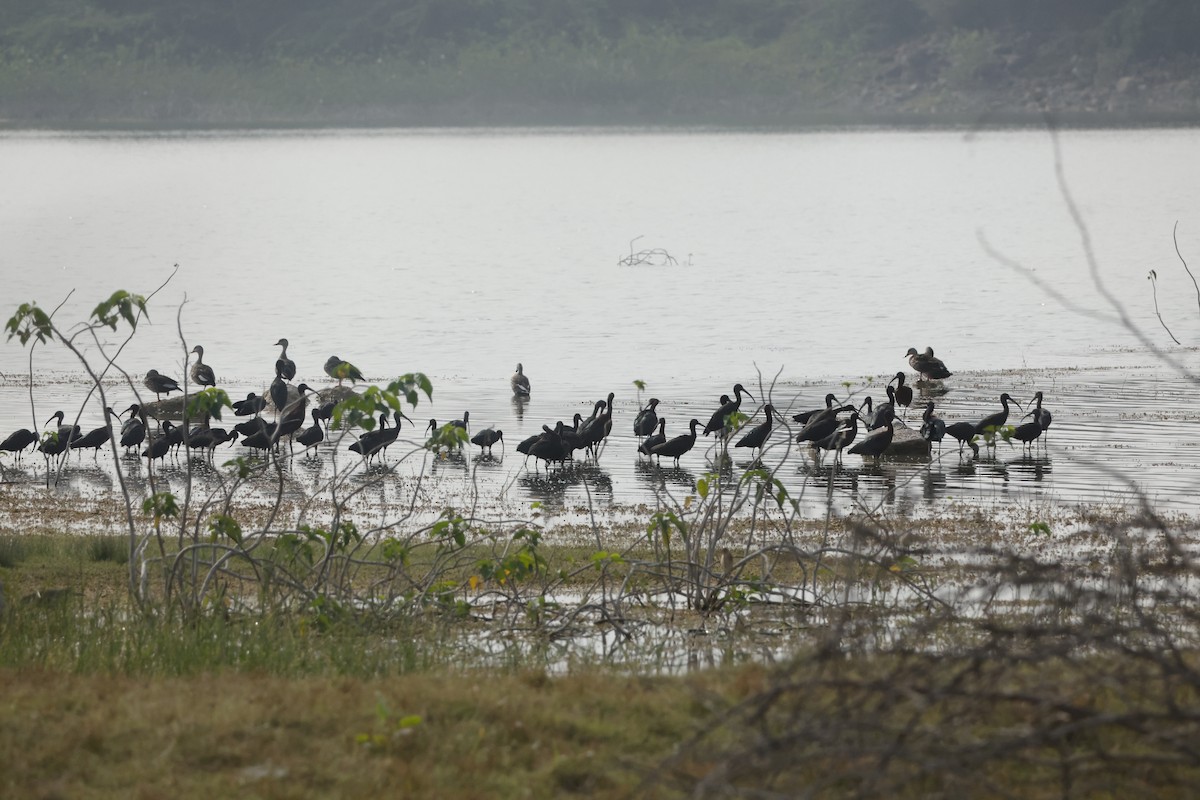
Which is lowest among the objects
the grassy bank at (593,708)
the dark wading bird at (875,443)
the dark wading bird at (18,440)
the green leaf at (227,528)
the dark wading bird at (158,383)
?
the grassy bank at (593,708)

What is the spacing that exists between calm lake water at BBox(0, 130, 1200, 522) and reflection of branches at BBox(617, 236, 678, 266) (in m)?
0.55

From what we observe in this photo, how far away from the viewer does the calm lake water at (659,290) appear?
21.5 m

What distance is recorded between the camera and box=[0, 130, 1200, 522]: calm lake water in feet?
70.4

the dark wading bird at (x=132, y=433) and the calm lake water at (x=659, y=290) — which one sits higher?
the calm lake water at (x=659, y=290)

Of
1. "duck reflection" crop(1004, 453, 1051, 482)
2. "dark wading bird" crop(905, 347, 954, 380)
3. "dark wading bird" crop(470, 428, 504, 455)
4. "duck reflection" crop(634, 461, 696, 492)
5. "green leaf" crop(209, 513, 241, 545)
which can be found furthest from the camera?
"dark wading bird" crop(905, 347, 954, 380)

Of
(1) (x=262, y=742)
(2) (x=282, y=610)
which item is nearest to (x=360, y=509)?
(2) (x=282, y=610)

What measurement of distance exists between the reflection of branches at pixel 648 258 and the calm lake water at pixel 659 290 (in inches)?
21.7

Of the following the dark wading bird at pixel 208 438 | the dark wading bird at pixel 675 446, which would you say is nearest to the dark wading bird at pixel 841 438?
the dark wading bird at pixel 675 446

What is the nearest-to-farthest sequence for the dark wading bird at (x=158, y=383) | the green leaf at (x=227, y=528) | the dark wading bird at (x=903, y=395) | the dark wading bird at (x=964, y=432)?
the green leaf at (x=227, y=528) → the dark wading bird at (x=964, y=432) → the dark wading bird at (x=903, y=395) → the dark wading bird at (x=158, y=383)

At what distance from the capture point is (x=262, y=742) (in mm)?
8078

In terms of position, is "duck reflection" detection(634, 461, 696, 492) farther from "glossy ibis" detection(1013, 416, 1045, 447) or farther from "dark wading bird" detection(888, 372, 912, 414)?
"dark wading bird" detection(888, 372, 912, 414)

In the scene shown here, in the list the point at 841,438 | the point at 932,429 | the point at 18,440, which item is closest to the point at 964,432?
the point at 932,429

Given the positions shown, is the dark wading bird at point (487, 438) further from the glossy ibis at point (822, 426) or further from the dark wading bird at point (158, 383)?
the dark wading bird at point (158, 383)

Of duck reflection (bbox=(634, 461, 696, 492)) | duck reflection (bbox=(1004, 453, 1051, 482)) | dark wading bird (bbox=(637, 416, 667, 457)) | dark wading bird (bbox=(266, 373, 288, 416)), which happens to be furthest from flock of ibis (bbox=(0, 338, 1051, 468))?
dark wading bird (bbox=(266, 373, 288, 416))
